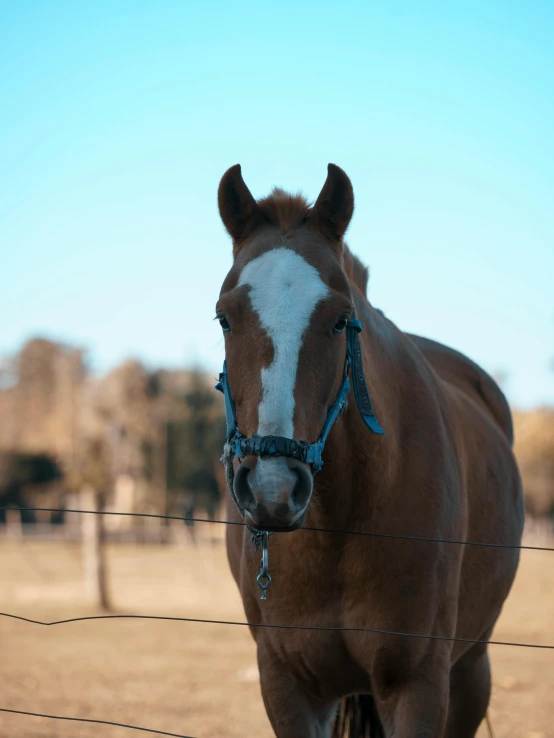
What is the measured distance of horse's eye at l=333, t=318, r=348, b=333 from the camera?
263 cm

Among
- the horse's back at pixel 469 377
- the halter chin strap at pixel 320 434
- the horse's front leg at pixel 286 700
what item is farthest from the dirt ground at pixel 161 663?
the halter chin strap at pixel 320 434

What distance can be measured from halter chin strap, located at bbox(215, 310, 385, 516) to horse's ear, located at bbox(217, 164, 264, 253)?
1.76 ft

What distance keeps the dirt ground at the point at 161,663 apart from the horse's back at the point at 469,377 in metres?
3.04

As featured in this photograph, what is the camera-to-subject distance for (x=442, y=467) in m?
3.22

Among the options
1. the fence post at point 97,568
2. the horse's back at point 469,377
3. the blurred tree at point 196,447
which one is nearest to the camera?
the horse's back at point 469,377

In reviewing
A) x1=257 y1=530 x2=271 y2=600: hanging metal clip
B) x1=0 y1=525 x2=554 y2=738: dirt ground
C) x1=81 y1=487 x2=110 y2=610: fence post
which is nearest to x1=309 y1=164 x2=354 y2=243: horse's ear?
x1=257 y1=530 x2=271 y2=600: hanging metal clip

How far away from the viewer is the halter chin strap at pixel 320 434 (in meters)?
2.33

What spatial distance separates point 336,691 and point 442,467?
978 mm

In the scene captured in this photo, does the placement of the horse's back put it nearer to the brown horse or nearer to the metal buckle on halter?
the brown horse

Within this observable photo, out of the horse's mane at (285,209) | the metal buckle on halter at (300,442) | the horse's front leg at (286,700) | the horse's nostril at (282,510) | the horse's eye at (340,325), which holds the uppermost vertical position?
the horse's mane at (285,209)

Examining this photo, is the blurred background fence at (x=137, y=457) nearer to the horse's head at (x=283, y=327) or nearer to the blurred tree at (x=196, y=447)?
the blurred tree at (x=196, y=447)

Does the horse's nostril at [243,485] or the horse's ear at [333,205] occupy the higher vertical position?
the horse's ear at [333,205]

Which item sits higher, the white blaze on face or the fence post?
the white blaze on face

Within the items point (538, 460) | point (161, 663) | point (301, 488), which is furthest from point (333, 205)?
point (538, 460)
